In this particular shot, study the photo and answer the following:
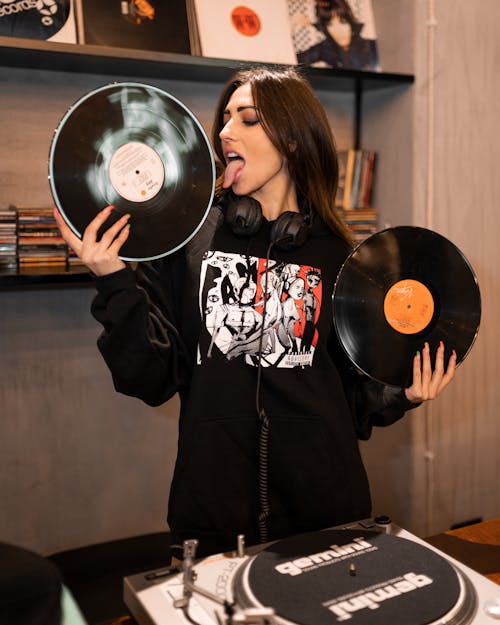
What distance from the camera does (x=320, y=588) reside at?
719 millimetres

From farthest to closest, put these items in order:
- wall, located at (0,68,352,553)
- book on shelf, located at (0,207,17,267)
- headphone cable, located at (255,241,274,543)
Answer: wall, located at (0,68,352,553) → book on shelf, located at (0,207,17,267) → headphone cable, located at (255,241,274,543)

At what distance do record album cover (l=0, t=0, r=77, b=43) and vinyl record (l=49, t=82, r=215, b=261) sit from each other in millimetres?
1151

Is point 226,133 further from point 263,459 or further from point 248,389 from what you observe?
point 263,459

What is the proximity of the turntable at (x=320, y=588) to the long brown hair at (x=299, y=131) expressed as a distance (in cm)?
73

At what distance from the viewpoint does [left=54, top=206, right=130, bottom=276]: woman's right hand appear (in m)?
0.99

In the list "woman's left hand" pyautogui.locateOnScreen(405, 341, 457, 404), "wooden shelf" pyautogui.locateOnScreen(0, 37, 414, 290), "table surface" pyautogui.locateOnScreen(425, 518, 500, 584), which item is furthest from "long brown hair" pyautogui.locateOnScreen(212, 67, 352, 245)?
"wooden shelf" pyautogui.locateOnScreen(0, 37, 414, 290)

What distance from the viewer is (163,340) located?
121cm

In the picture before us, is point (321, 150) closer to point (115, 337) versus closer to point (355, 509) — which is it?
point (115, 337)

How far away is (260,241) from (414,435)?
59.1 inches

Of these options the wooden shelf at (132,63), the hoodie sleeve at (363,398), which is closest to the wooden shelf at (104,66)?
the wooden shelf at (132,63)

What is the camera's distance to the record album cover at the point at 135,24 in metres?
2.05

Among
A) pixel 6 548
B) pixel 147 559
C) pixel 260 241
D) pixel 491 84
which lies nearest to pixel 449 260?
pixel 260 241

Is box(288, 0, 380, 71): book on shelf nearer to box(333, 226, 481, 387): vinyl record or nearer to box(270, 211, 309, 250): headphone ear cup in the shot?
box(270, 211, 309, 250): headphone ear cup

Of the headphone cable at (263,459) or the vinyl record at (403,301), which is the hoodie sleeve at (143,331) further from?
the vinyl record at (403,301)
